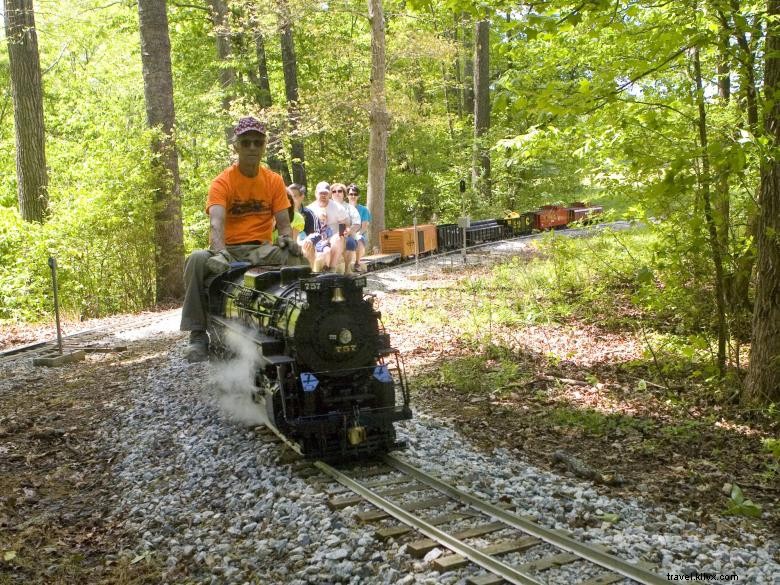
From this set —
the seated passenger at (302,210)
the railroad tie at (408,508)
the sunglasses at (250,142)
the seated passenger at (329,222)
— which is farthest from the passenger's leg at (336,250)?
the railroad tie at (408,508)

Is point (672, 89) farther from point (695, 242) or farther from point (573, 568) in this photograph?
point (573, 568)

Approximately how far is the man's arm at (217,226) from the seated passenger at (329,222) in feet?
14.0

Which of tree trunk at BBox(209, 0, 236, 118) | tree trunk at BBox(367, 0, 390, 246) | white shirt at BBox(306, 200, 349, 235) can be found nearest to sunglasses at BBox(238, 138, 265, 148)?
white shirt at BBox(306, 200, 349, 235)

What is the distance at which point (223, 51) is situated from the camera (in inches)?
944

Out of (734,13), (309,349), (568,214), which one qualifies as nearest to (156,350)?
(309,349)

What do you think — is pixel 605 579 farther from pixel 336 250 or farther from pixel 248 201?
pixel 336 250

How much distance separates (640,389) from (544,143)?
3.20 meters

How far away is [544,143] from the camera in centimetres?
880

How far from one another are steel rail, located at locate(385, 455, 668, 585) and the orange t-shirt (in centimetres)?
341

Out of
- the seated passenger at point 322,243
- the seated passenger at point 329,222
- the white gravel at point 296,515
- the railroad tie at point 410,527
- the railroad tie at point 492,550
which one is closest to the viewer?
the railroad tie at point 492,550

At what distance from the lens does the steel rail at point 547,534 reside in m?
4.21

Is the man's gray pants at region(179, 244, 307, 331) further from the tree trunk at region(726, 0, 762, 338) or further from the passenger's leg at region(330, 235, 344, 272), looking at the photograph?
the tree trunk at region(726, 0, 762, 338)

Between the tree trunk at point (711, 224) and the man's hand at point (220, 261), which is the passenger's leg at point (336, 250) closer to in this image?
the man's hand at point (220, 261)

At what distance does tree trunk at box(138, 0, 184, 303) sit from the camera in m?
16.5
